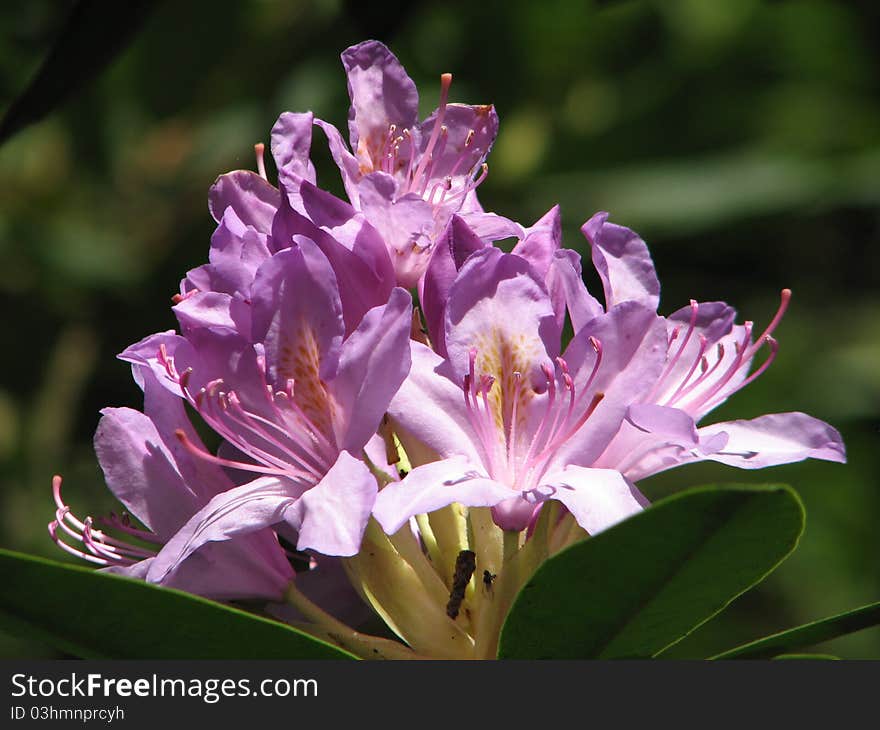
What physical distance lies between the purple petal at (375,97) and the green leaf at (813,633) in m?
0.63

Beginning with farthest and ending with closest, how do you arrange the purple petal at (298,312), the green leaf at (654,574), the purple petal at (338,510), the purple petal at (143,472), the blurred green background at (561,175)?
1. the blurred green background at (561,175)
2. the purple petal at (143,472)
3. the purple petal at (298,312)
4. the purple petal at (338,510)
5. the green leaf at (654,574)

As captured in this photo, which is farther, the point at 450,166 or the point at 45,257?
the point at 45,257

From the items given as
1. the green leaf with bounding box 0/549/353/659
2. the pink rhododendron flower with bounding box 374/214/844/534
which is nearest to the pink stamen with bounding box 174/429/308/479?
the pink rhododendron flower with bounding box 374/214/844/534

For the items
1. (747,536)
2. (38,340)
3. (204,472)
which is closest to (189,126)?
(38,340)

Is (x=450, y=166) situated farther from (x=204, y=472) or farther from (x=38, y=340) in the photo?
(x=38, y=340)

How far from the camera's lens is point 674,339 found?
4.04 ft

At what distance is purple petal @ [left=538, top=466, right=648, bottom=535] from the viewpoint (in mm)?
1002

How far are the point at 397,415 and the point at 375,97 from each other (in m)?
0.41

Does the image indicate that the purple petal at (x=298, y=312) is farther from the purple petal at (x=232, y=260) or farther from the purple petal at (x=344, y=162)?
→ the purple petal at (x=344, y=162)

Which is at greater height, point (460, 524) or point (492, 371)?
point (492, 371)

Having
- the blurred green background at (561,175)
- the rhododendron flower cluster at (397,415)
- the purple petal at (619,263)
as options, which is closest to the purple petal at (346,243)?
the rhododendron flower cluster at (397,415)

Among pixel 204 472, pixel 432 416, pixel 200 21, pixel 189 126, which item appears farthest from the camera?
pixel 189 126

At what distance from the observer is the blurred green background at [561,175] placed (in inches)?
102

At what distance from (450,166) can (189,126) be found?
158cm
